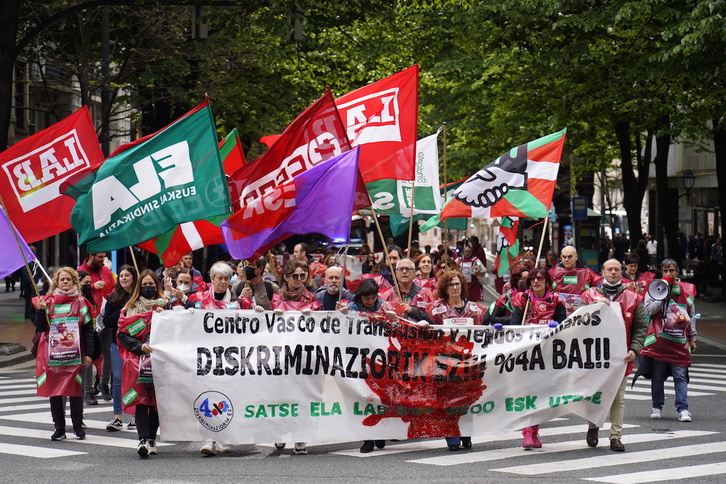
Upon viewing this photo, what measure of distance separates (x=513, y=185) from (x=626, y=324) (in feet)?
14.0

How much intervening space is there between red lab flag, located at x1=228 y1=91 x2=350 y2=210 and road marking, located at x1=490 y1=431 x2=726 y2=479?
3.79 m

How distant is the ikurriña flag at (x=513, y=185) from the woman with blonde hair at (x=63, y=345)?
4.85 m

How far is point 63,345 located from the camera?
11.0 metres

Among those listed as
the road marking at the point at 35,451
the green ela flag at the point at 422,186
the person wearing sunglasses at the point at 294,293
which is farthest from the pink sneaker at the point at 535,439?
the green ela flag at the point at 422,186

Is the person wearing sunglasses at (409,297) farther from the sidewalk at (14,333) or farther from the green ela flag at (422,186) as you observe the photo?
the sidewalk at (14,333)

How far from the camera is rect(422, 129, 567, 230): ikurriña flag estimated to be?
14.3 metres

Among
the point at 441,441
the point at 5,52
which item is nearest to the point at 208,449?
the point at 441,441

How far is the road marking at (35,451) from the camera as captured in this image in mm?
10039

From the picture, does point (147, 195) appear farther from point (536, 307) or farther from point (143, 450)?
point (536, 307)

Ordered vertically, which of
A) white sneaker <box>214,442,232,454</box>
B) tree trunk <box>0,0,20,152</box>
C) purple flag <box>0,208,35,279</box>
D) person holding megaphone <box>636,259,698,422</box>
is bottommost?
white sneaker <box>214,442,232,454</box>

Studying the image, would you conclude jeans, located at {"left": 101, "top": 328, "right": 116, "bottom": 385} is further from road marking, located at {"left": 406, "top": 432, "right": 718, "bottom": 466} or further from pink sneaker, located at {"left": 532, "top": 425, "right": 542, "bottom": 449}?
pink sneaker, located at {"left": 532, "top": 425, "right": 542, "bottom": 449}

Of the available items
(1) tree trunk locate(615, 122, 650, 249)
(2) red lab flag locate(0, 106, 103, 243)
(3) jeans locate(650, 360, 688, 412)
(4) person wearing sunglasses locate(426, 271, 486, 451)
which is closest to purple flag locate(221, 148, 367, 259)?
(4) person wearing sunglasses locate(426, 271, 486, 451)

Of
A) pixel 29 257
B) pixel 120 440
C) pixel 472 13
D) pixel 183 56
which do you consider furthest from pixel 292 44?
pixel 120 440

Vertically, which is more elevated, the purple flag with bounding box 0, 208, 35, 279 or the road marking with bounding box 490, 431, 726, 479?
the purple flag with bounding box 0, 208, 35, 279
